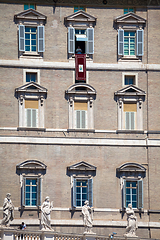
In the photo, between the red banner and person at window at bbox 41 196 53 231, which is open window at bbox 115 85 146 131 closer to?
the red banner

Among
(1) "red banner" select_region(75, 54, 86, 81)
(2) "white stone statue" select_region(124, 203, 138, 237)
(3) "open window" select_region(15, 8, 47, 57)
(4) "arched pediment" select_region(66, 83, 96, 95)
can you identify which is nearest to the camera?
(2) "white stone statue" select_region(124, 203, 138, 237)

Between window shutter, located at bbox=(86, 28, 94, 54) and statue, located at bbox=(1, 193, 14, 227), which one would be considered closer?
statue, located at bbox=(1, 193, 14, 227)

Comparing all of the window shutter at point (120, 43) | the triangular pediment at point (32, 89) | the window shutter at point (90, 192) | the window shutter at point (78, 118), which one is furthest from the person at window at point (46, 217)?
the window shutter at point (120, 43)

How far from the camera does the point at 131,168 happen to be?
48625 millimetres

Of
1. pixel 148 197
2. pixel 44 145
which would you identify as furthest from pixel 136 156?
pixel 44 145

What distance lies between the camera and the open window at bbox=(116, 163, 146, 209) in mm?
48375

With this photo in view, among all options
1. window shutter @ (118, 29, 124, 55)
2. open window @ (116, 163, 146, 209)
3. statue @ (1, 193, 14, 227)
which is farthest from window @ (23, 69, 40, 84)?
statue @ (1, 193, 14, 227)

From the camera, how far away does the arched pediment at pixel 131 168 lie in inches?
1906

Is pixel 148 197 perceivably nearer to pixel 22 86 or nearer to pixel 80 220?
pixel 80 220

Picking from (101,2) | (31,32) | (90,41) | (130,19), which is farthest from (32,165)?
(101,2)

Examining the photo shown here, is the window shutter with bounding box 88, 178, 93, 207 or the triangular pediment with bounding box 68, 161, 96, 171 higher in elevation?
the triangular pediment with bounding box 68, 161, 96, 171

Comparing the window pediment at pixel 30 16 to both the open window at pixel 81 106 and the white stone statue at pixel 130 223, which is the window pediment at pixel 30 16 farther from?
the white stone statue at pixel 130 223

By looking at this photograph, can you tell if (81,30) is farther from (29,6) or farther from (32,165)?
(32,165)

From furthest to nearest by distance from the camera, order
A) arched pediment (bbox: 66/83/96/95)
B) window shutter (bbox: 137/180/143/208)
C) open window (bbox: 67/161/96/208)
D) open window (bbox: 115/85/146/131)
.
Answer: open window (bbox: 115/85/146/131) → arched pediment (bbox: 66/83/96/95) → window shutter (bbox: 137/180/143/208) → open window (bbox: 67/161/96/208)
